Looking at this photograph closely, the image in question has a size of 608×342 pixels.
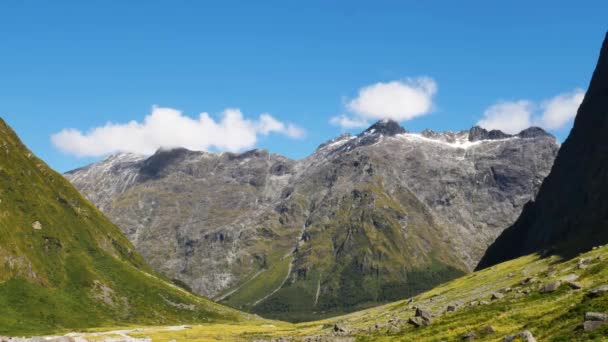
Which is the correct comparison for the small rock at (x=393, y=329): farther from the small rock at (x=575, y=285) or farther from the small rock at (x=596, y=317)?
the small rock at (x=596, y=317)

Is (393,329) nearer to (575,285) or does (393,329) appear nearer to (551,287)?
(551,287)

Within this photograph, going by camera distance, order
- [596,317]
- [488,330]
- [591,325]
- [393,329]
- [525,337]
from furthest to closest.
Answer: [393,329]
[488,330]
[596,317]
[591,325]
[525,337]

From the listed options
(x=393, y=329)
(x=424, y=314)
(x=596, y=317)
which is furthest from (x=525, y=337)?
(x=393, y=329)

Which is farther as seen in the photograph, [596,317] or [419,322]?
[419,322]

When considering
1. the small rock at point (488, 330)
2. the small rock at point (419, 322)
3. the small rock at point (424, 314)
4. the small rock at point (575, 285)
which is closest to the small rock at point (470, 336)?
the small rock at point (488, 330)

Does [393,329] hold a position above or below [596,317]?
below

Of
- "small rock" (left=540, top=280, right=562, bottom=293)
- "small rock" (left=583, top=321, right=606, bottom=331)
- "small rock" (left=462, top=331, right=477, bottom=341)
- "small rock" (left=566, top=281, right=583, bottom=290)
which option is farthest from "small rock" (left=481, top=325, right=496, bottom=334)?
"small rock" (left=540, top=280, right=562, bottom=293)

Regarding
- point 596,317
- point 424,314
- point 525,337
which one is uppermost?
point 596,317

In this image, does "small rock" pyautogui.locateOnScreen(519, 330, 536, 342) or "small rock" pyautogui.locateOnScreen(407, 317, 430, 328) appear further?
"small rock" pyautogui.locateOnScreen(407, 317, 430, 328)

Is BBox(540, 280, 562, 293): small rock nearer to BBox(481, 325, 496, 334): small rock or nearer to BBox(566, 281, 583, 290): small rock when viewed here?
BBox(566, 281, 583, 290): small rock

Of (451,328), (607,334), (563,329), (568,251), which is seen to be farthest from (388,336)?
(568,251)

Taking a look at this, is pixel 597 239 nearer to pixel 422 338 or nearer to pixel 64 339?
pixel 422 338

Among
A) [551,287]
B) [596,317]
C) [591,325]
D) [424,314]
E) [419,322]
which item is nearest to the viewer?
[591,325]

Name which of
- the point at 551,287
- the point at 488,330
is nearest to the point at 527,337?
the point at 488,330
